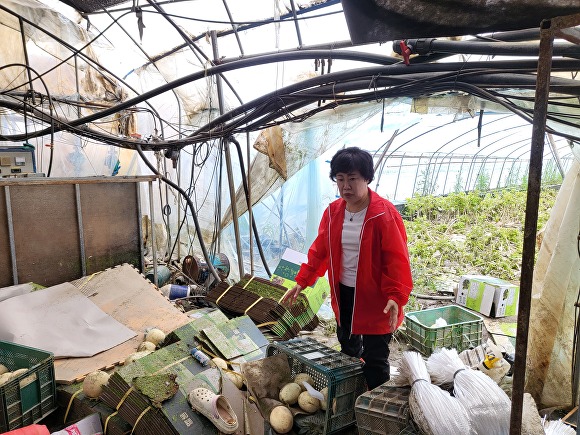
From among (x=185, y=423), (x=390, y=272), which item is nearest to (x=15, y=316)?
(x=185, y=423)

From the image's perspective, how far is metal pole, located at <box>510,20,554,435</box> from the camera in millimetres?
1022

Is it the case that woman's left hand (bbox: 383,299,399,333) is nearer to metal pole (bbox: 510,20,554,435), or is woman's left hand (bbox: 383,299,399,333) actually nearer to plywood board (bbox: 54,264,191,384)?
metal pole (bbox: 510,20,554,435)

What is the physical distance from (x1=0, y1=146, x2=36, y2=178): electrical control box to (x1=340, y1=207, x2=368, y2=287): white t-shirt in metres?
3.86

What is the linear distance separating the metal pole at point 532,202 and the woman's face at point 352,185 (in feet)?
5.45

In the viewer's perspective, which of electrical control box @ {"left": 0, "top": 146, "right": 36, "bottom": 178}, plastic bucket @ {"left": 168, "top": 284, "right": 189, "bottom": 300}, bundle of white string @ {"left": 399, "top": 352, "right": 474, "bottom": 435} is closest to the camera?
bundle of white string @ {"left": 399, "top": 352, "right": 474, "bottom": 435}

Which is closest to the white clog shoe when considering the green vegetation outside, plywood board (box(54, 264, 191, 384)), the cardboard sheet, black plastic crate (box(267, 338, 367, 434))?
black plastic crate (box(267, 338, 367, 434))

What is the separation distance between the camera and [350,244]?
2881 millimetres

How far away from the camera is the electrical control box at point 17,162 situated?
14.2 ft

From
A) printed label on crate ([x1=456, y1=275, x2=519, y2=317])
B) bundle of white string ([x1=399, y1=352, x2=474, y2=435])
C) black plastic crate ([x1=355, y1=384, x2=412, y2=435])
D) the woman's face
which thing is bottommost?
printed label on crate ([x1=456, y1=275, x2=519, y2=317])

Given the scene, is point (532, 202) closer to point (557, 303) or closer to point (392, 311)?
point (392, 311)

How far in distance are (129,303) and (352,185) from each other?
3.14m

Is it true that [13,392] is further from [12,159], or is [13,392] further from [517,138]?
[517,138]

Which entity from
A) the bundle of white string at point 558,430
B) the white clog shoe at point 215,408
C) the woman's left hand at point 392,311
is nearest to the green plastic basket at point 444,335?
the woman's left hand at point 392,311

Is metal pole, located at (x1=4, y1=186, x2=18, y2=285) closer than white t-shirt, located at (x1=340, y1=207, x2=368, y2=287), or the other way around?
white t-shirt, located at (x1=340, y1=207, x2=368, y2=287)
